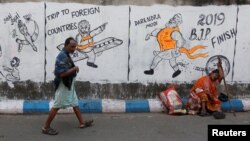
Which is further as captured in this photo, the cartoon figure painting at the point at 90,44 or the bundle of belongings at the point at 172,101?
the cartoon figure painting at the point at 90,44

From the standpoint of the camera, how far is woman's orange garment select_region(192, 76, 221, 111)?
8.84 m

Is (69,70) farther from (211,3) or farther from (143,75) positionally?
(211,3)

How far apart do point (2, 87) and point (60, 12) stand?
1776mm

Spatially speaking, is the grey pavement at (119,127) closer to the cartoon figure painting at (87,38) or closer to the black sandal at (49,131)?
the black sandal at (49,131)

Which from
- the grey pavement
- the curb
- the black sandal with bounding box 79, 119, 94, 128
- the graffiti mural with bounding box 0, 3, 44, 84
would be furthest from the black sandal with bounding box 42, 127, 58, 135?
the graffiti mural with bounding box 0, 3, 44, 84

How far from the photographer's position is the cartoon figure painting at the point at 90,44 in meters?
9.04

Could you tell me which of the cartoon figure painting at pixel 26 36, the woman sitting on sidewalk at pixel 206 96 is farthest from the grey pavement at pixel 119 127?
the cartoon figure painting at pixel 26 36

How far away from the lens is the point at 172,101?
8.95m

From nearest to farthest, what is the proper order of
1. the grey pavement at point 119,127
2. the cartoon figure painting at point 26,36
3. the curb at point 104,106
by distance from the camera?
the grey pavement at point 119,127, the curb at point 104,106, the cartoon figure painting at point 26,36

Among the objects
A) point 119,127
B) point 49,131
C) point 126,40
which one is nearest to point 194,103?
point 119,127

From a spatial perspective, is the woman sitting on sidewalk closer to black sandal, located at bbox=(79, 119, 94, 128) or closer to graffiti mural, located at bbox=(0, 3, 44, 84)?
black sandal, located at bbox=(79, 119, 94, 128)

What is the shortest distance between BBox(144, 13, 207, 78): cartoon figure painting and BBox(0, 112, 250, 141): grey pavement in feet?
3.39

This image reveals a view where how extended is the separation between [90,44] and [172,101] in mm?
1869

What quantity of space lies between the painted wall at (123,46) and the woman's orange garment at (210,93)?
0.50 m
